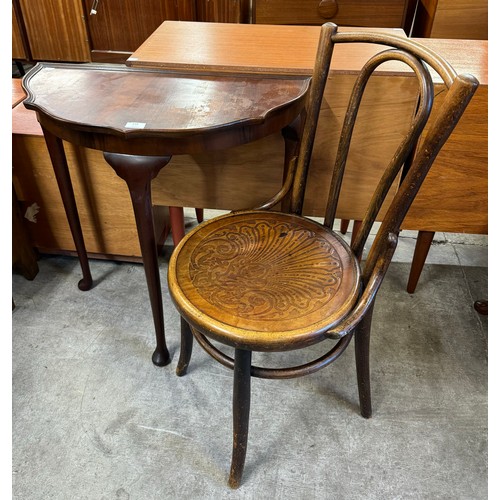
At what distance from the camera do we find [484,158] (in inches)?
53.1

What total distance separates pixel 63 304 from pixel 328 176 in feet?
3.20

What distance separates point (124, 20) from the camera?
9.45ft

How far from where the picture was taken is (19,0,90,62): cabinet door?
2873 mm

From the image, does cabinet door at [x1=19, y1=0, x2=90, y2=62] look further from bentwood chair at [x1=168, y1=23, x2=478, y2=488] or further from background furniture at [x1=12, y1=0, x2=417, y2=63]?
bentwood chair at [x1=168, y1=23, x2=478, y2=488]

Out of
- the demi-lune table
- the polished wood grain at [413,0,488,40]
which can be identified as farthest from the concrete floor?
the polished wood grain at [413,0,488,40]

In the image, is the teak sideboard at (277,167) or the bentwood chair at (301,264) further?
the teak sideboard at (277,167)

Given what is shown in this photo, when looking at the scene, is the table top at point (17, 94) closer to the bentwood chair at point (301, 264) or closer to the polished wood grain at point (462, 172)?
the bentwood chair at point (301, 264)

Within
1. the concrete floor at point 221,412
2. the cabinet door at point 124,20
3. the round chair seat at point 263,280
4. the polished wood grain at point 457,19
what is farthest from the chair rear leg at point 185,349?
the cabinet door at point 124,20

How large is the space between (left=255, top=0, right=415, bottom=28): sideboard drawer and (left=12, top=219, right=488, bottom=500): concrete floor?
1.43 metres

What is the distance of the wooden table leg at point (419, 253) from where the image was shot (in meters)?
1.55

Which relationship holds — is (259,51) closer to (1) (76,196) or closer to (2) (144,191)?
(2) (144,191)

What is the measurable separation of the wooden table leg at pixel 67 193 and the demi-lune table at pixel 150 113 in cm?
2

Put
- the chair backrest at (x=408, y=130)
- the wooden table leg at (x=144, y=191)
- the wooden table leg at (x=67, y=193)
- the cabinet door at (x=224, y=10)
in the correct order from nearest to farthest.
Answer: the chair backrest at (x=408, y=130) → the wooden table leg at (x=144, y=191) → the wooden table leg at (x=67, y=193) → the cabinet door at (x=224, y=10)

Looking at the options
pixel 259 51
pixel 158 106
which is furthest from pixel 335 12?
pixel 158 106
